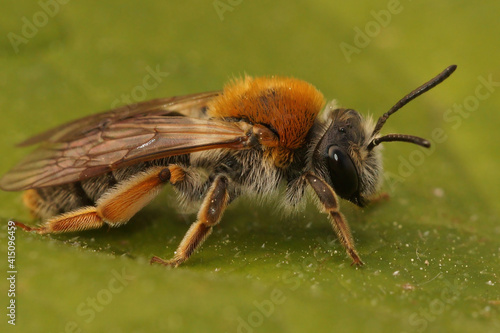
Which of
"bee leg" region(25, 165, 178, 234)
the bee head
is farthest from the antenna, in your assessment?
"bee leg" region(25, 165, 178, 234)

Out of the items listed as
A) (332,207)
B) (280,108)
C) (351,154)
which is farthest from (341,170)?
(280,108)

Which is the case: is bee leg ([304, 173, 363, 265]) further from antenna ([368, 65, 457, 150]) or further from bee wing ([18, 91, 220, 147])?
bee wing ([18, 91, 220, 147])

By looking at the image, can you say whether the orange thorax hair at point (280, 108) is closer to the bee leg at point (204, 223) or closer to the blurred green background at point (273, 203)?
the bee leg at point (204, 223)

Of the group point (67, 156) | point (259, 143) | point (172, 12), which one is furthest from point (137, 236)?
point (172, 12)

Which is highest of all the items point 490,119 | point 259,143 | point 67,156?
point 490,119

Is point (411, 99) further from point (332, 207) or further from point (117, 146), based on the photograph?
point (117, 146)

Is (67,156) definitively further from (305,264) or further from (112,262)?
(305,264)

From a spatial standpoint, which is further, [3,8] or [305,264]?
[3,8]
